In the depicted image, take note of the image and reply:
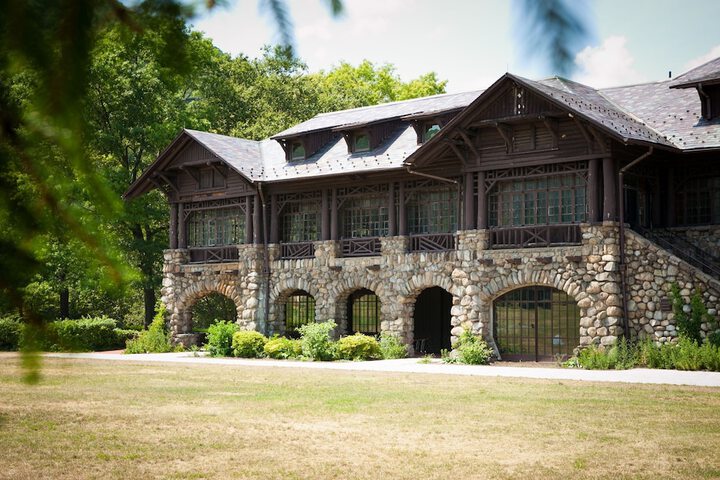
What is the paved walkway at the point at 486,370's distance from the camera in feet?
64.0

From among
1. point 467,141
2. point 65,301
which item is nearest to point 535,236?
point 467,141

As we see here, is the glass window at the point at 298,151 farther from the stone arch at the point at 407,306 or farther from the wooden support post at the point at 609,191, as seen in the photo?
the wooden support post at the point at 609,191

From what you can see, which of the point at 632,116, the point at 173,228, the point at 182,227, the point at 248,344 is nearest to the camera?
the point at 632,116

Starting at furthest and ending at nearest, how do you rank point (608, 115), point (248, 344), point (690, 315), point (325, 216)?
point (325, 216) < point (248, 344) < point (608, 115) < point (690, 315)

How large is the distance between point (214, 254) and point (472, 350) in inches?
480

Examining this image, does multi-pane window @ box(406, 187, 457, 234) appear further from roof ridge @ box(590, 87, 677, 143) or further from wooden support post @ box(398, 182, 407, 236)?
roof ridge @ box(590, 87, 677, 143)

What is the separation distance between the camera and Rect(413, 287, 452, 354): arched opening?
3103cm

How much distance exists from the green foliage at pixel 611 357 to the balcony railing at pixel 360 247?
8343 mm

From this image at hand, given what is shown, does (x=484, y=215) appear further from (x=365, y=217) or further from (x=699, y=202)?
(x=699, y=202)

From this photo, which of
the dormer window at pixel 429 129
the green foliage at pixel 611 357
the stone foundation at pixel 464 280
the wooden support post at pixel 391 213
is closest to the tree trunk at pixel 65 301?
the stone foundation at pixel 464 280

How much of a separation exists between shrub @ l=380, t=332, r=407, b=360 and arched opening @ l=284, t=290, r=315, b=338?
5.98 metres

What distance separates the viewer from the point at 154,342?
33.8 meters

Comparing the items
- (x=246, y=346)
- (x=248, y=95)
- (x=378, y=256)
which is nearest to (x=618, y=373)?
(x=378, y=256)

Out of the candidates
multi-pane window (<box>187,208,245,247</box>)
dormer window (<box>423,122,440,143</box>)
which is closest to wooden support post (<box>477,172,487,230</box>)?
dormer window (<box>423,122,440,143</box>)
